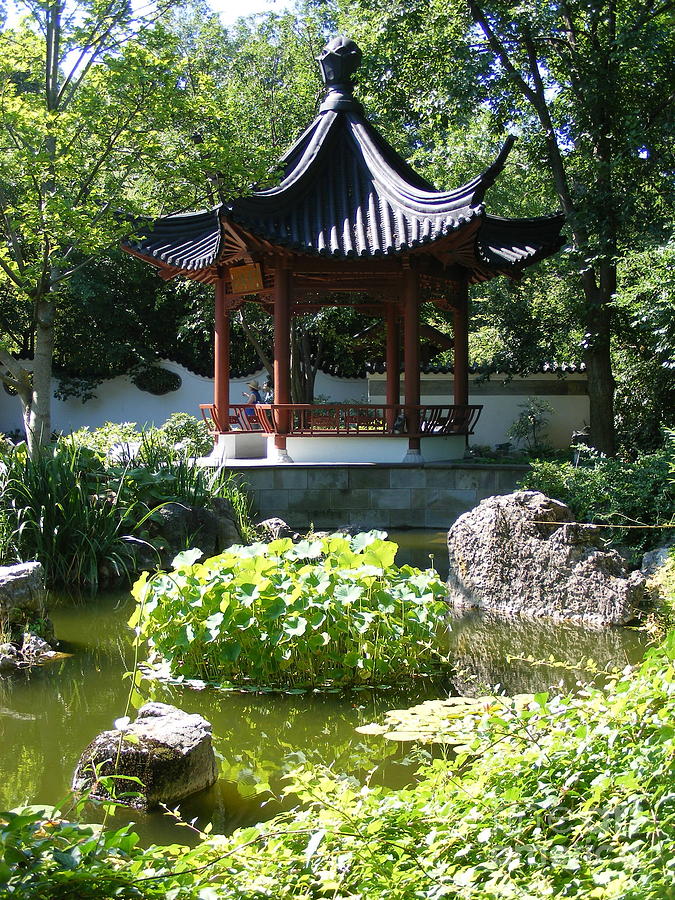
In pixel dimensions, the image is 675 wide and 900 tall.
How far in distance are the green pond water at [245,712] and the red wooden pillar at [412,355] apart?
513 centimetres

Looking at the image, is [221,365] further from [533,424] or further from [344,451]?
[533,424]

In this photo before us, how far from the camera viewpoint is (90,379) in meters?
19.5

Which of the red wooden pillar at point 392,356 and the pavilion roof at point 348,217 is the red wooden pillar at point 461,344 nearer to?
the pavilion roof at point 348,217

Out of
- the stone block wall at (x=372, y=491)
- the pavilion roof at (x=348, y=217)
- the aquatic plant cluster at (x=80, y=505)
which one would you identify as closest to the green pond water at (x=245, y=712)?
the aquatic plant cluster at (x=80, y=505)

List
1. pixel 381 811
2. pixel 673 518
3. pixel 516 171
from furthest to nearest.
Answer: pixel 516 171 → pixel 673 518 → pixel 381 811

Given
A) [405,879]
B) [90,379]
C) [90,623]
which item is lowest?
[90,623]

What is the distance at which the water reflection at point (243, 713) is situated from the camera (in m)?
3.50


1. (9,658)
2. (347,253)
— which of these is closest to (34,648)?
(9,658)

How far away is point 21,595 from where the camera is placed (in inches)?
218

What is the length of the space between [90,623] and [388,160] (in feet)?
28.0

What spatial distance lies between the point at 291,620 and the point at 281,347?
7.05 metres

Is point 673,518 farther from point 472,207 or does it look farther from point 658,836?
point 658,836

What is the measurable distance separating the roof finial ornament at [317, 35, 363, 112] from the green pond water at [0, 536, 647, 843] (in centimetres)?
916

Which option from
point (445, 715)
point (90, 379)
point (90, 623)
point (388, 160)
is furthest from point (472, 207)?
point (90, 379)
